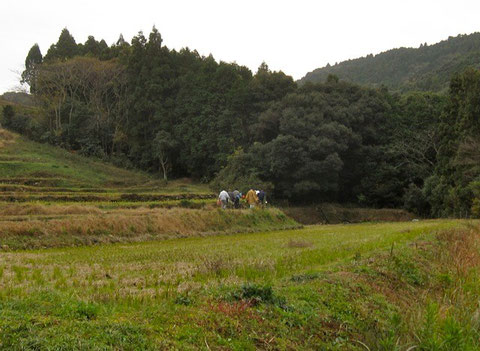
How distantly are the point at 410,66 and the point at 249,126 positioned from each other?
2217 inches

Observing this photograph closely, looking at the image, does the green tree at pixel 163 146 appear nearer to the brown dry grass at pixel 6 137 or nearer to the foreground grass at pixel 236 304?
the brown dry grass at pixel 6 137

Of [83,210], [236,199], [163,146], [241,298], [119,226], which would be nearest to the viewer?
[241,298]

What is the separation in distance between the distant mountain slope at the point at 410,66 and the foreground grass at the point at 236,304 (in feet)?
217

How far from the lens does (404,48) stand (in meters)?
98.4

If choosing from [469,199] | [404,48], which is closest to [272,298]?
[469,199]

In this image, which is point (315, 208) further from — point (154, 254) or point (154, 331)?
point (154, 331)

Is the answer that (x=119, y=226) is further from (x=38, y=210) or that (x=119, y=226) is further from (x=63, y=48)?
(x=63, y=48)

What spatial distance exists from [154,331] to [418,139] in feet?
154

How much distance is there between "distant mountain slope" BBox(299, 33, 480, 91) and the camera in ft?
235

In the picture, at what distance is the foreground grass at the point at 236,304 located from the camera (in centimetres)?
401

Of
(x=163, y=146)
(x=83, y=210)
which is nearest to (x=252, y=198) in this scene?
(x=83, y=210)

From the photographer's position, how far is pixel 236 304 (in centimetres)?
522

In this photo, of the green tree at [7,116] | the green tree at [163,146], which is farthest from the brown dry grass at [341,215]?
the green tree at [7,116]

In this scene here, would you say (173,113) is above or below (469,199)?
above
